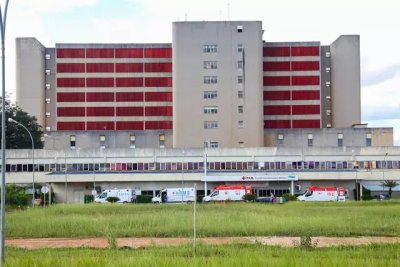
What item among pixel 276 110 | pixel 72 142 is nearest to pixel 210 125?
pixel 276 110

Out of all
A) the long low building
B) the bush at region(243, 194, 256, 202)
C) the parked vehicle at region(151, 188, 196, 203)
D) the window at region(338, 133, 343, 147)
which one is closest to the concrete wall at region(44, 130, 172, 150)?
the long low building

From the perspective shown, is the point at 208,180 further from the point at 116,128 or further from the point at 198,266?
the point at 198,266

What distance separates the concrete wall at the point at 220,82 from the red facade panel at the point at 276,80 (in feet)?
29.1

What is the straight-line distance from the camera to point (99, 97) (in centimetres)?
10894

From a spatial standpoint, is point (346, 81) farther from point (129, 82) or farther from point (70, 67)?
point (70, 67)

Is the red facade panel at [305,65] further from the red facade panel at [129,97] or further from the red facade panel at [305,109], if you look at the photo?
the red facade panel at [129,97]

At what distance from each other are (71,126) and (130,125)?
10001mm

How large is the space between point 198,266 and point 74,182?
3107 inches

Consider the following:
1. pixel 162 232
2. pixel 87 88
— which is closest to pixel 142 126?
pixel 87 88

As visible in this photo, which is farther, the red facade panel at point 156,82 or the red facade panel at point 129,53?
the red facade panel at point 129,53

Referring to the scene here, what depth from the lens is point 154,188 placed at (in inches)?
3578

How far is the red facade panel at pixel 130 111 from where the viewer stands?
10875cm

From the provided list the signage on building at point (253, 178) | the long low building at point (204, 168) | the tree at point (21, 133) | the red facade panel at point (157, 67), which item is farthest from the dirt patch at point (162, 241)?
the red facade panel at point (157, 67)

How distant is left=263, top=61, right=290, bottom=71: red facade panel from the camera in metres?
108
